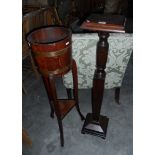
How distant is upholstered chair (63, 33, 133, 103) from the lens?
172cm

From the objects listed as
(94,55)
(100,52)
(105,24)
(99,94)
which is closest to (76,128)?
(99,94)

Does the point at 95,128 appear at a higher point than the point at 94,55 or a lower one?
lower

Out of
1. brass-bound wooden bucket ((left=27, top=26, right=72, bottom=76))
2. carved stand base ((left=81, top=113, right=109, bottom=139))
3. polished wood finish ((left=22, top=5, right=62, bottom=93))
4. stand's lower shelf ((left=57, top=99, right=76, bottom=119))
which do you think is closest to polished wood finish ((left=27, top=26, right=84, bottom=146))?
brass-bound wooden bucket ((left=27, top=26, right=72, bottom=76))

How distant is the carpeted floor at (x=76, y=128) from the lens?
5.87ft

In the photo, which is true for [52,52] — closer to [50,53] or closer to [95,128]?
[50,53]

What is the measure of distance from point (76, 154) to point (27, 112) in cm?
74

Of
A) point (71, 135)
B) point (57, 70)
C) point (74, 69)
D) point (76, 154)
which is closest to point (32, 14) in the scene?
point (74, 69)

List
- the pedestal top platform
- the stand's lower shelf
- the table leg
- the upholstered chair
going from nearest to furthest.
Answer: the pedestal top platform < the table leg < the upholstered chair < the stand's lower shelf

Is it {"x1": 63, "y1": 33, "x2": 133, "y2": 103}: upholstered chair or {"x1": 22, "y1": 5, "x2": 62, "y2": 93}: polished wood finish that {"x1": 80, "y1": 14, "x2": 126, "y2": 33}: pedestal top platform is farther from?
{"x1": 22, "y1": 5, "x2": 62, "y2": 93}: polished wood finish

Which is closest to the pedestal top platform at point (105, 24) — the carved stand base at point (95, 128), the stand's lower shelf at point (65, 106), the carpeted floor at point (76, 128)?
the stand's lower shelf at point (65, 106)

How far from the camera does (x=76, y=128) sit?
2.01 metres

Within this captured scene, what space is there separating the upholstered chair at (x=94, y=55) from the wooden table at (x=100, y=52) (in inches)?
11.4

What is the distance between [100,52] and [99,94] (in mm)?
389
